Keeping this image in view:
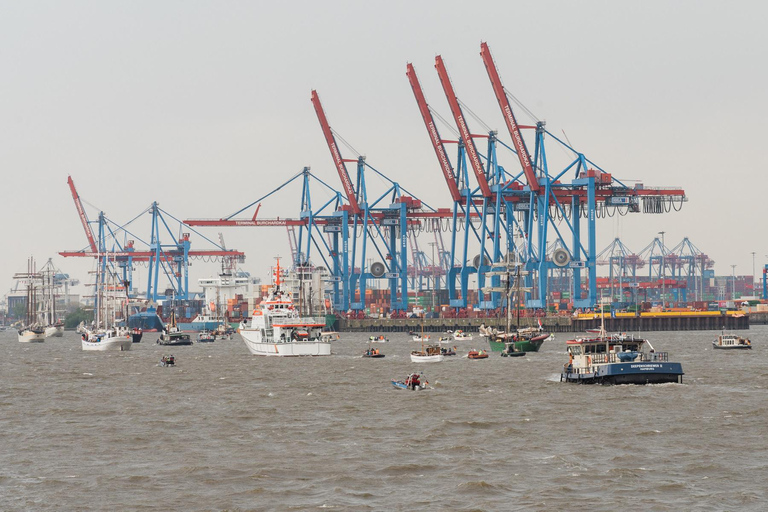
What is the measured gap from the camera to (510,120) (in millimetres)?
168500

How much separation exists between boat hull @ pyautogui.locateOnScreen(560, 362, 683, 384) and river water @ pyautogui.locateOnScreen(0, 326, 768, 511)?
779mm

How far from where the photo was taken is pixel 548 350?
116m

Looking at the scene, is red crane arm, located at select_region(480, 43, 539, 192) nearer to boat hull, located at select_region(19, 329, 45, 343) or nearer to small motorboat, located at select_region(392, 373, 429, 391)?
boat hull, located at select_region(19, 329, 45, 343)

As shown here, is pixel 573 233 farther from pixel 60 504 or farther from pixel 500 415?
pixel 60 504

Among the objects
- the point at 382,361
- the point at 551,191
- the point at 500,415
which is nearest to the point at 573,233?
the point at 551,191

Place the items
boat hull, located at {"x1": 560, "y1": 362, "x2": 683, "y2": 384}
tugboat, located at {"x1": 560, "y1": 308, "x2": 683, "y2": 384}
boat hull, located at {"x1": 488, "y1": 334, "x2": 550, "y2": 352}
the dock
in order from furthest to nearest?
the dock, boat hull, located at {"x1": 488, "y1": 334, "x2": 550, "y2": 352}, tugboat, located at {"x1": 560, "y1": 308, "x2": 683, "y2": 384}, boat hull, located at {"x1": 560, "y1": 362, "x2": 683, "y2": 384}

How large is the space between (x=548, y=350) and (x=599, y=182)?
6024cm

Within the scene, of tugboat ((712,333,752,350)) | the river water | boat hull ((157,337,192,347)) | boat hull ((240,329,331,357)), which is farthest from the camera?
boat hull ((157,337,192,347))

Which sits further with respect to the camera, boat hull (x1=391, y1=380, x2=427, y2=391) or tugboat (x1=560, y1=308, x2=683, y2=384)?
boat hull (x1=391, y1=380, x2=427, y2=391)

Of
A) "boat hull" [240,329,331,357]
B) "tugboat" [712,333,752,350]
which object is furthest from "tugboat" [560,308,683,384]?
"tugboat" [712,333,752,350]

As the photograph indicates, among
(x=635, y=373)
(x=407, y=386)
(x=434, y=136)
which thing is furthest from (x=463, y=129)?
(x=635, y=373)

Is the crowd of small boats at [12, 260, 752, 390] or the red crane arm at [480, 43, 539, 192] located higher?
the red crane arm at [480, 43, 539, 192]

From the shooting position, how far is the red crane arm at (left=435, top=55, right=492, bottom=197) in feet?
565

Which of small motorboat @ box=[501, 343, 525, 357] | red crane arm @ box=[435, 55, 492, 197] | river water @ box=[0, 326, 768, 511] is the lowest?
river water @ box=[0, 326, 768, 511]
